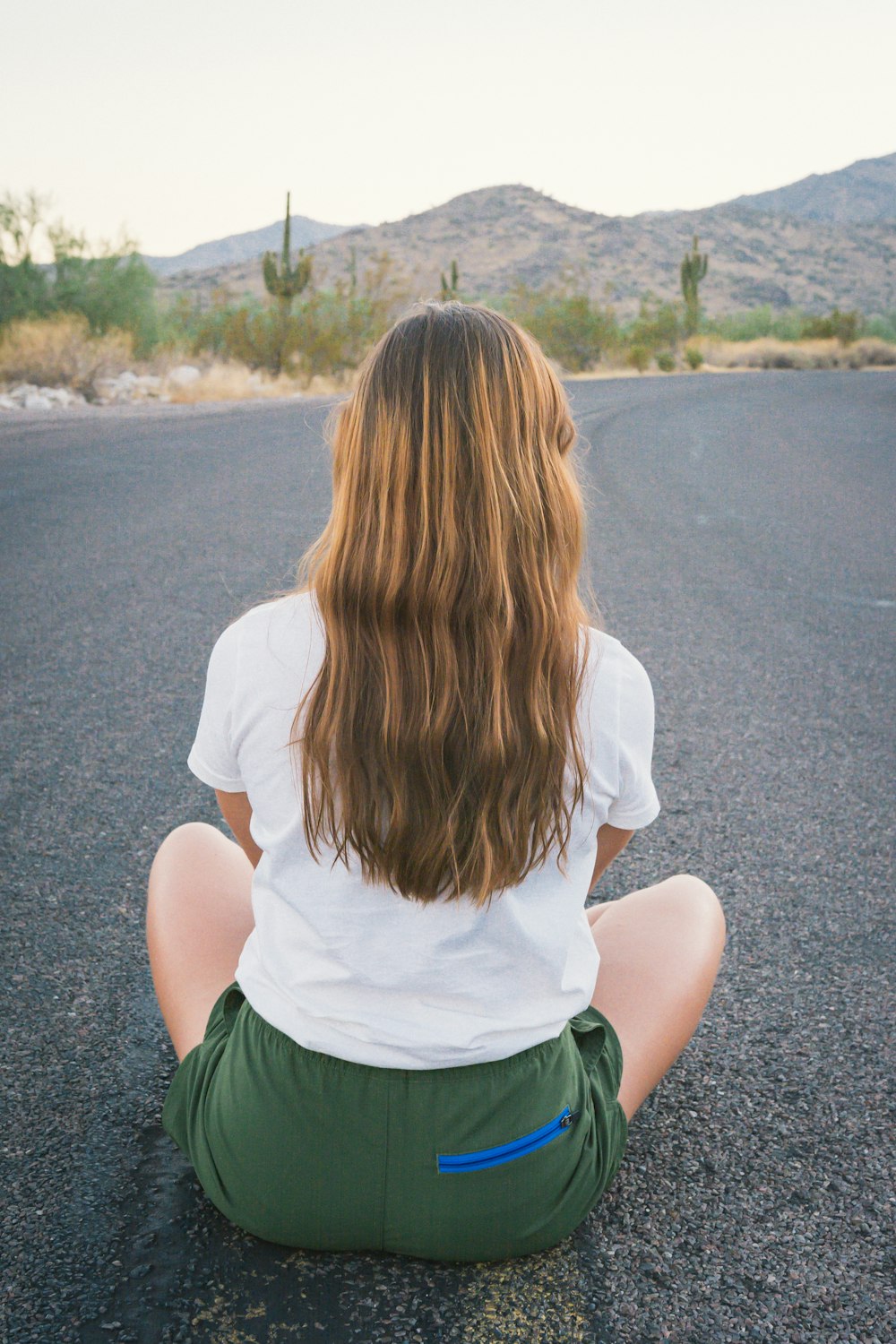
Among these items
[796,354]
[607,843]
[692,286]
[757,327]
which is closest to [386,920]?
[607,843]

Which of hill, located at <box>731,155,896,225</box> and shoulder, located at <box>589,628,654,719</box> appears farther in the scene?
hill, located at <box>731,155,896,225</box>

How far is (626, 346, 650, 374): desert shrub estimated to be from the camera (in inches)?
1507

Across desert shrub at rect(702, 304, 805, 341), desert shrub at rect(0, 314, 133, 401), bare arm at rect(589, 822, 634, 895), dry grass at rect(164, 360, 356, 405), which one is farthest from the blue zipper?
desert shrub at rect(702, 304, 805, 341)

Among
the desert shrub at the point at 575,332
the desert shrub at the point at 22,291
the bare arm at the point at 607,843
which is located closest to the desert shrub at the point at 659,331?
the desert shrub at the point at 575,332

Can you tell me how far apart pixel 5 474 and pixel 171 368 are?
14.0 meters

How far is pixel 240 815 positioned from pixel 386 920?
483mm

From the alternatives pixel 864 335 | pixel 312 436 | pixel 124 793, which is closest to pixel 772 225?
pixel 864 335

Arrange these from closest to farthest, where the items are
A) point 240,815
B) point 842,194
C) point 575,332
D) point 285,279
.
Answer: point 240,815, point 285,279, point 575,332, point 842,194

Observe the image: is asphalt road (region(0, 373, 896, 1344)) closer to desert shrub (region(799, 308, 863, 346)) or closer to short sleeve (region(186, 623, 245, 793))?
short sleeve (region(186, 623, 245, 793))

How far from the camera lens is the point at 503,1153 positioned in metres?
1.50

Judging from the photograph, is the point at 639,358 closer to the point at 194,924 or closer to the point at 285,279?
the point at 285,279

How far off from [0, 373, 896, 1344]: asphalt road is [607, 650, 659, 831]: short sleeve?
0.74 metres

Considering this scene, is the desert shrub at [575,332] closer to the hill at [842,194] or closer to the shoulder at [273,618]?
the shoulder at [273,618]

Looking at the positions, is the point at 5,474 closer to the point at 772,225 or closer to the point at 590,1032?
the point at 590,1032
